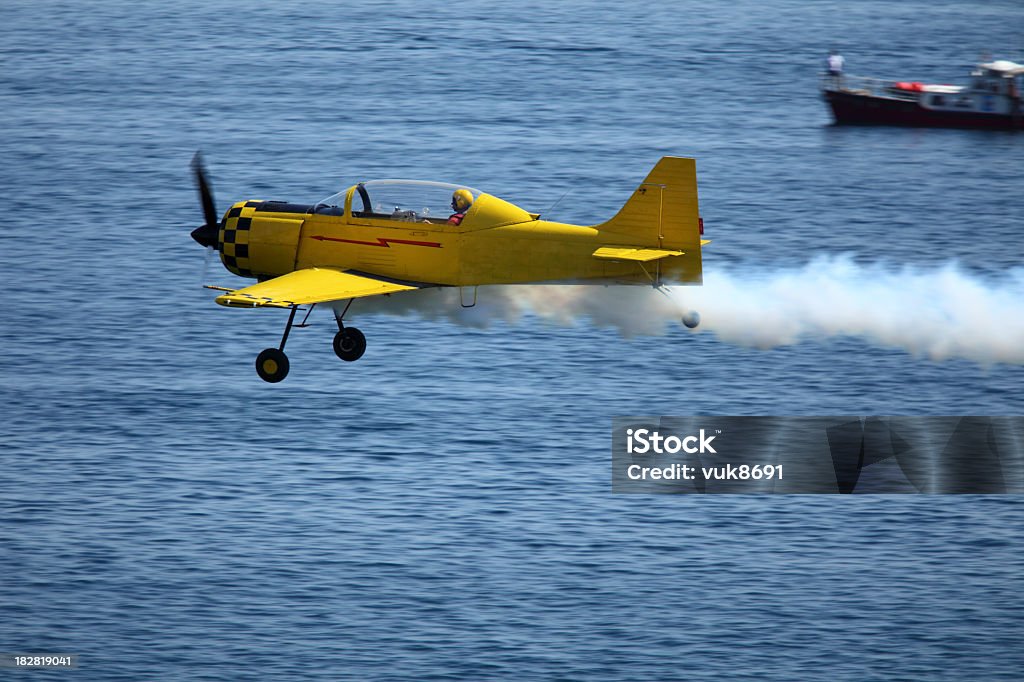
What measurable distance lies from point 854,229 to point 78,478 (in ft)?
109

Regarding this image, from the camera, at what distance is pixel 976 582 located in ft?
124

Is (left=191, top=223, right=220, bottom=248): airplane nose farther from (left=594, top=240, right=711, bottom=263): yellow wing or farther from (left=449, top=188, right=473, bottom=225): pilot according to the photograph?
(left=594, top=240, right=711, bottom=263): yellow wing

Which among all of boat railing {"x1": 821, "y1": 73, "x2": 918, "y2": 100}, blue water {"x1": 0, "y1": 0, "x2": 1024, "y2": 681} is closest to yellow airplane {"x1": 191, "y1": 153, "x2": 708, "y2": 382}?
blue water {"x1": 0, "y1": 0, "x2": 1024, "y2": 681}

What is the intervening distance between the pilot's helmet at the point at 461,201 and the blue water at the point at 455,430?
7.37 meters

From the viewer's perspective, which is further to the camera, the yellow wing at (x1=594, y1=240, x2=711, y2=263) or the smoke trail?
the smoke trail

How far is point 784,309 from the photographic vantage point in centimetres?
3856

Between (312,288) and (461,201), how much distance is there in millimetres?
3499

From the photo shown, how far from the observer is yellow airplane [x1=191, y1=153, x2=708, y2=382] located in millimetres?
31172

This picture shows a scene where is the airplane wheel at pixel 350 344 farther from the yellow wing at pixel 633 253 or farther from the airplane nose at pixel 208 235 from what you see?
the yellow wing at pixel 633 253

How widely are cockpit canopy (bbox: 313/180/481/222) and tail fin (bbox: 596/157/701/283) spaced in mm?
3313

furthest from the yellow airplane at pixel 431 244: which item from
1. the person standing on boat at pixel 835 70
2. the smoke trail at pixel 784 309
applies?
the person standing on boat at pixel 835 70

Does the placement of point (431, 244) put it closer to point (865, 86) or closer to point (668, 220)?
point (668, 220)

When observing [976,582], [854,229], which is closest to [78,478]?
[976,582]

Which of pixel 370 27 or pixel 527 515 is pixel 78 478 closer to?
pixel 527 515
